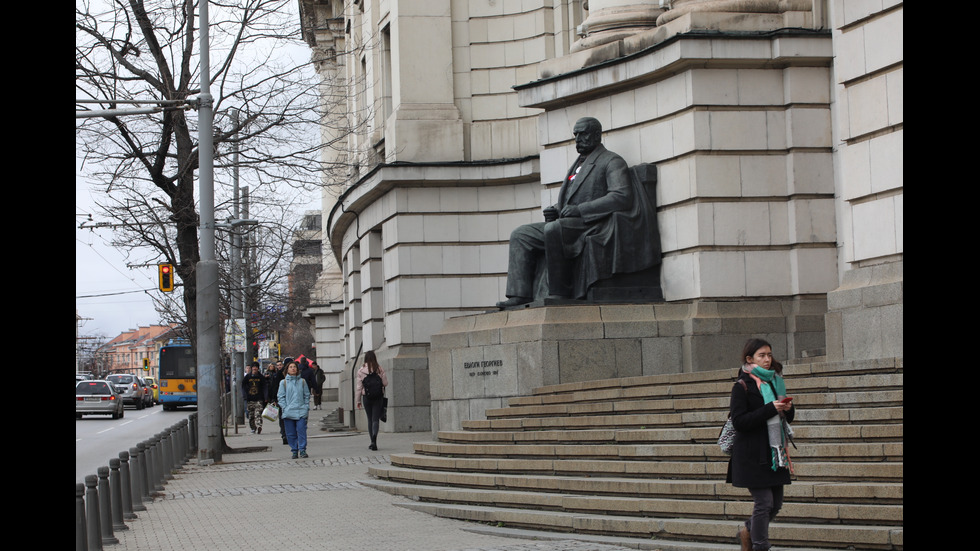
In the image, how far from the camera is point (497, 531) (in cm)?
1245

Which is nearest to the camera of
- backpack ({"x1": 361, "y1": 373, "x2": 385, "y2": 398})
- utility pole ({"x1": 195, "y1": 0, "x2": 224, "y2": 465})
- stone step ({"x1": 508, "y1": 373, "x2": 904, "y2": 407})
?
stone step ({"x1": 508, "y1": 373, "x2": 904, "y2": 407})

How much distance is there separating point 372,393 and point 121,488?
9.10 meters

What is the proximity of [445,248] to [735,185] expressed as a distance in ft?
35.3

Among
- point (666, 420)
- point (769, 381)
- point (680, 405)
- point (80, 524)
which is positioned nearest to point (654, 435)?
point (666, 420)

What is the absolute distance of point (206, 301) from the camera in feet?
71.8

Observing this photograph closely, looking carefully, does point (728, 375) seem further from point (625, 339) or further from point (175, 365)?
point (175, 365)

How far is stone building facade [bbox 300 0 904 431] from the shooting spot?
14.7 metres

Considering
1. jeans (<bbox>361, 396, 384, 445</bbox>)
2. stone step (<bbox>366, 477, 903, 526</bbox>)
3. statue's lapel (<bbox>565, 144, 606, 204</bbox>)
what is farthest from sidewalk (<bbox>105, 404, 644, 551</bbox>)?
statue's lapel (<bbox>565, 144, 606, 204</bbox>)

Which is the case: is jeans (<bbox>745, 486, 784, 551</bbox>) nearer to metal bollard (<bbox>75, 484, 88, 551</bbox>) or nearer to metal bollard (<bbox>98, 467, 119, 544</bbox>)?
metal bollard (<bbox>75, 484, 88, 551</bbox>)

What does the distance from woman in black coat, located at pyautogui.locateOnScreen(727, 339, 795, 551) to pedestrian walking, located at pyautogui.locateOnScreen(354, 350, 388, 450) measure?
14.4 m

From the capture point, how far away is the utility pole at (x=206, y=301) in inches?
863
